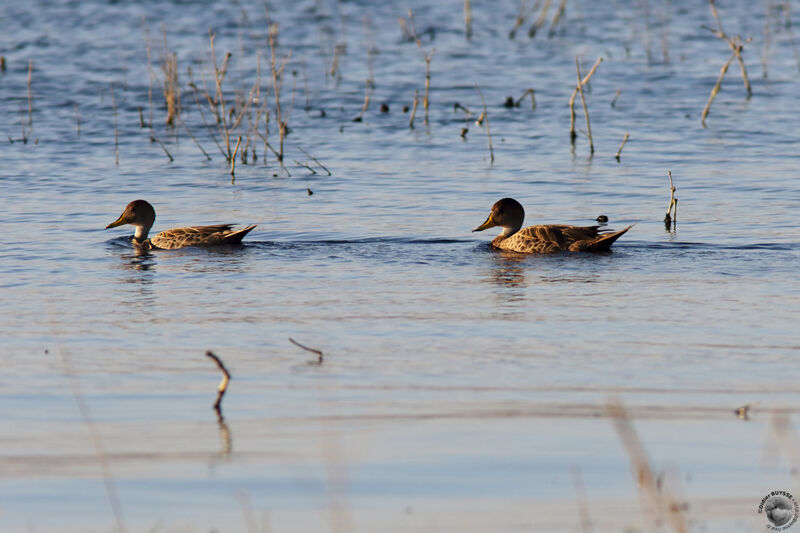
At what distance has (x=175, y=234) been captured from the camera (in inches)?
522

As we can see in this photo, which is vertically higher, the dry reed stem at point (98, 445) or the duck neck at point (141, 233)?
the dry reed stem at point (98, 445)

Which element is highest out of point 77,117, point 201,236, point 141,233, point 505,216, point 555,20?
point 555,20

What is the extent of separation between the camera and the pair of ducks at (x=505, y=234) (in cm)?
1263

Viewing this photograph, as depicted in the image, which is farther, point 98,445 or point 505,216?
point 505,216

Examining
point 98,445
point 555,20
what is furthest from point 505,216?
point 555,20

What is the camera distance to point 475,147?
19375 millimetres

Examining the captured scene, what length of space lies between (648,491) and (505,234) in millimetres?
8822

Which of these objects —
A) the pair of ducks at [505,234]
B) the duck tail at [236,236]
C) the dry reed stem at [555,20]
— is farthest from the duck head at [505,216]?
the dry reed stem at [555,20]

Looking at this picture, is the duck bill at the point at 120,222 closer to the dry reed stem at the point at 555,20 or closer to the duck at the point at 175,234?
the duck at the point at 175,234

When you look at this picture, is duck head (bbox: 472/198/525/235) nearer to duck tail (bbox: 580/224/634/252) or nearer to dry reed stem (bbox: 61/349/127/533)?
duck tail (bbox: 580/224/634/252)

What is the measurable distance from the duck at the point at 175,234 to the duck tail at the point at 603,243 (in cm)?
334

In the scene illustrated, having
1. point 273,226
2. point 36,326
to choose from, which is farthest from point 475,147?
point 36,326

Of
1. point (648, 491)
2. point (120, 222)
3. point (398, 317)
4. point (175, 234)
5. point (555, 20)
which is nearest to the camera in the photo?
point (648, 491)

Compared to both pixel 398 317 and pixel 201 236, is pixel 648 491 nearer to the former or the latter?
pixel 398 317
